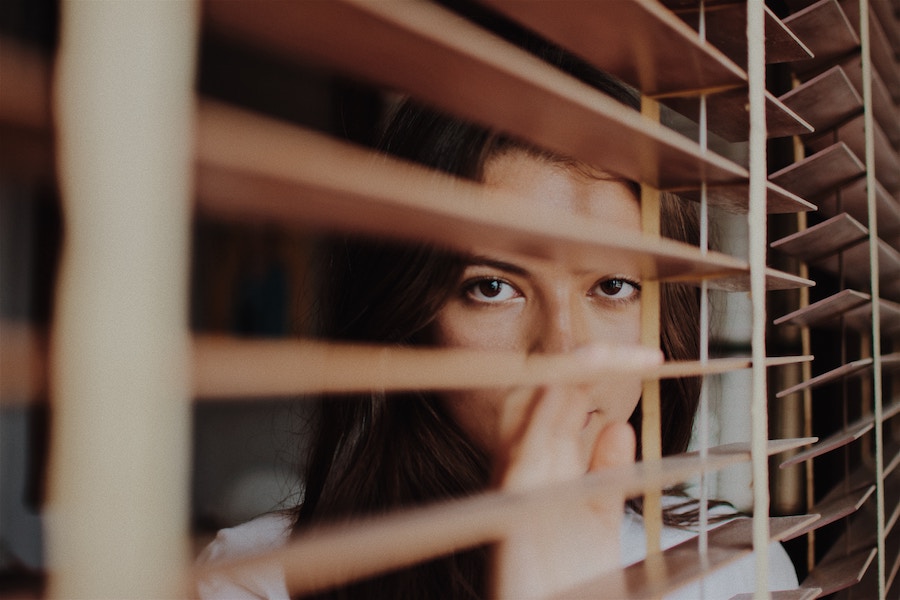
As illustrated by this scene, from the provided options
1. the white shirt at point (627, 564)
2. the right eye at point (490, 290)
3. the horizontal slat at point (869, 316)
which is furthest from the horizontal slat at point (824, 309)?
the white shirt at point (627, 564)

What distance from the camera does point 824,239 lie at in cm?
84

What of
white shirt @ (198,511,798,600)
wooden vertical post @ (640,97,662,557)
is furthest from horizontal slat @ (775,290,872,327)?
white shirt @ (198,511,798,600)

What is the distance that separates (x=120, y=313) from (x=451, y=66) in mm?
193

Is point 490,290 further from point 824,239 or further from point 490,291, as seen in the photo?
point 824,239

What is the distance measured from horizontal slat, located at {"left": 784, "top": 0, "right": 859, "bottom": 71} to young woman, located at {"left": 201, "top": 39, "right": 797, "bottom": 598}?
348 mm

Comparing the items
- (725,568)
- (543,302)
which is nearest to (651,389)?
(543,302)

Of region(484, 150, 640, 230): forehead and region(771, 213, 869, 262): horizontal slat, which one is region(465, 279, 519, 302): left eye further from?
region(771, 213, 869, 262): horizontal slat

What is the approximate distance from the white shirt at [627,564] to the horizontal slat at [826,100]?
920mm

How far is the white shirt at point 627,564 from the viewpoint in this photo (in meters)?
1.56

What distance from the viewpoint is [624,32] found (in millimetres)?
476

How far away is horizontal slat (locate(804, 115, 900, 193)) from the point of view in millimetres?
922

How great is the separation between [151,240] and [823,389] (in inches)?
54.2

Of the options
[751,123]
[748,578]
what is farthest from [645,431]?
[748,578]

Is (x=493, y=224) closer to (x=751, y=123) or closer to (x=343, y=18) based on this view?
(x=343, y=18)
